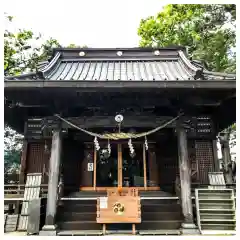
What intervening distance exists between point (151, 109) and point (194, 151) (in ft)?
7.68

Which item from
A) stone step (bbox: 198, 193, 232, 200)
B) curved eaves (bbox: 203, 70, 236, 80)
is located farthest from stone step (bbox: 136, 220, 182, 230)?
curved eaves (bbox: 203, 70, 236, 80)

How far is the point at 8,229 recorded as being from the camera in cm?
655

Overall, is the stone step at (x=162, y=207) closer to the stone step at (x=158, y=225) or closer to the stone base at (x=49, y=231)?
the stone step at (x=158, y=225)

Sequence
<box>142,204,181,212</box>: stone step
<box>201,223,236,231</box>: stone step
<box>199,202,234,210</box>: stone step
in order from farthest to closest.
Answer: <box>142,204,181,212</box>: stone step
<box>199,202,234,210</box>: stone step
<box>201,223,236,231</box>: stone step

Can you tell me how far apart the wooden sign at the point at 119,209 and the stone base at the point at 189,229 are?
1.07 m

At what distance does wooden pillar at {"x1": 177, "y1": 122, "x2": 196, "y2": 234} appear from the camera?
584cm

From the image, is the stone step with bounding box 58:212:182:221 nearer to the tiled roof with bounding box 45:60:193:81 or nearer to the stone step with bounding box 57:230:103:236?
the stone step with bounding box 57:230:103:236

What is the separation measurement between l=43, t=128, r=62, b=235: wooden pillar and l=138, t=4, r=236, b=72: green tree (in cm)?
871

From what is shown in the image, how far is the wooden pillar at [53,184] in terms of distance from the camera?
5.84 m

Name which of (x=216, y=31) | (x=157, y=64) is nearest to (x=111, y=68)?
(x=157, y=64)

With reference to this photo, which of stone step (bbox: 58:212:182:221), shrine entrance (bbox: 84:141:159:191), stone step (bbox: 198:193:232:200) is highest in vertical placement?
shrine entrance (bbox: 84:141:159:191)

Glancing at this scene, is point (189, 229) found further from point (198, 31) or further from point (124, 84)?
point (198, 31)

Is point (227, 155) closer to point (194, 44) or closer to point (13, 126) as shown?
point (194, 44)

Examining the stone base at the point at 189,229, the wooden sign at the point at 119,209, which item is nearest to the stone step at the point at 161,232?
the stone base at the point at 189,229
